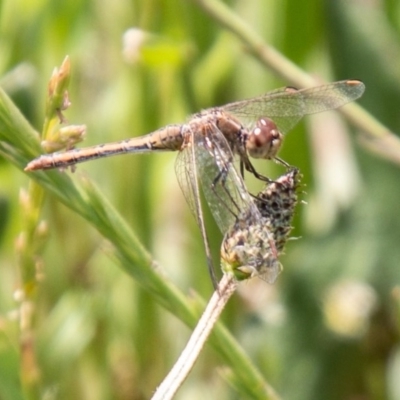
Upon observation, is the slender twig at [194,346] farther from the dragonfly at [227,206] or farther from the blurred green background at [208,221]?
the blurred green background at [208,221]

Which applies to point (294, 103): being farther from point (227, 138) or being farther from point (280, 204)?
point (280, 204)

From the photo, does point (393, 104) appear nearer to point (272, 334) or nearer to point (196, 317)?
point (272, 334)

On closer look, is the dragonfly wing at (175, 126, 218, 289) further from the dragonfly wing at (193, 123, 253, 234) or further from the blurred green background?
the blurred green background

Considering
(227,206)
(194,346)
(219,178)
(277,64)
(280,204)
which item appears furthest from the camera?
(277,64)

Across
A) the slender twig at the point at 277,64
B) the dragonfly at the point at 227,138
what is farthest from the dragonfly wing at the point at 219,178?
the slender twig at the point at 277,64

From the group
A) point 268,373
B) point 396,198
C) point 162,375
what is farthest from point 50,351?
point 396,198

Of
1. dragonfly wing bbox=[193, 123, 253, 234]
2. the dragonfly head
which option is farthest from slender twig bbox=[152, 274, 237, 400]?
the dragonfly head

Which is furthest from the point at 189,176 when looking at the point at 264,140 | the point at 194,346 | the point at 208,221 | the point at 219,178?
the point at 194,346
